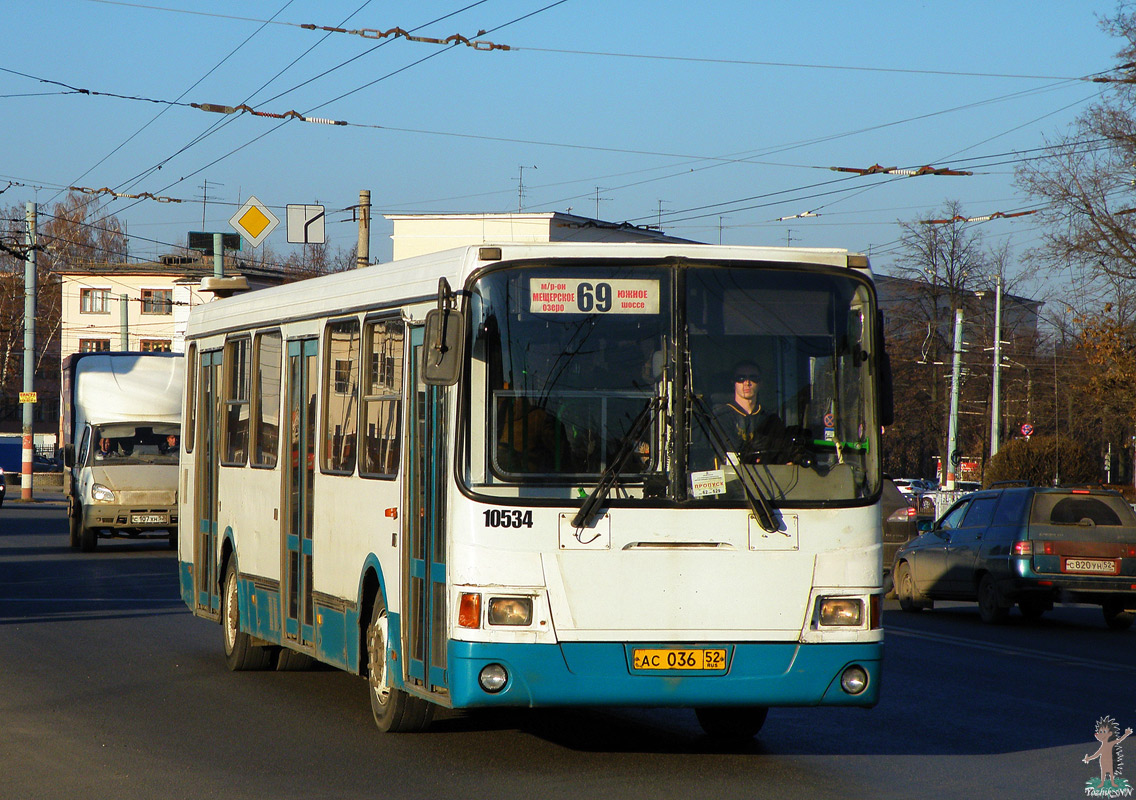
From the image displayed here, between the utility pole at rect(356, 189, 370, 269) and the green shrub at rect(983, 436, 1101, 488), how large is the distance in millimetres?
17383

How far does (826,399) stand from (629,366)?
1.03 metres

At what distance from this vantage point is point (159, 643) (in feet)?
46.6

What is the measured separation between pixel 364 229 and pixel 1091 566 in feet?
57.7


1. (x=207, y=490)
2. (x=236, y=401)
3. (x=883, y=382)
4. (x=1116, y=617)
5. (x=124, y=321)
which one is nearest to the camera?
(x=883, y=382)

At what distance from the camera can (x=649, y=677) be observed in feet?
25.6

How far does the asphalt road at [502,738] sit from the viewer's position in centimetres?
780

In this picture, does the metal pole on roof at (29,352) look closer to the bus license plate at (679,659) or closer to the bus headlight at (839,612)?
the bus license plate at (679,659)

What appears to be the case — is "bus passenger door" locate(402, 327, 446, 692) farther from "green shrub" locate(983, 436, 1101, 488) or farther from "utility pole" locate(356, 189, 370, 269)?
"green shrub" locate(983, 436, 1101, 488)

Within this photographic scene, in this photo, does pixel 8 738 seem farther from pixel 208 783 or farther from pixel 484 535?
pixel 484 535

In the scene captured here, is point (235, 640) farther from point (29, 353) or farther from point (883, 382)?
point (29, 353)

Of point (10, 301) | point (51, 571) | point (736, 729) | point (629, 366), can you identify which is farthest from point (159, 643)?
point (10, 301)

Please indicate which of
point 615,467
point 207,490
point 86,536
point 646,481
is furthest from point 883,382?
point 86,536

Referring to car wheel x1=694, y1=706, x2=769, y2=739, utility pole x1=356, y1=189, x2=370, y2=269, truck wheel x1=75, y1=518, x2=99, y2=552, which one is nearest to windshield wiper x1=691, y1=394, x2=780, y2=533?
car wheel x1=694, y1=706, x2=769, y2=739

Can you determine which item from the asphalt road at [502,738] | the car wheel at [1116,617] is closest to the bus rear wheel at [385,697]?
the asphalt road at [502,738]
